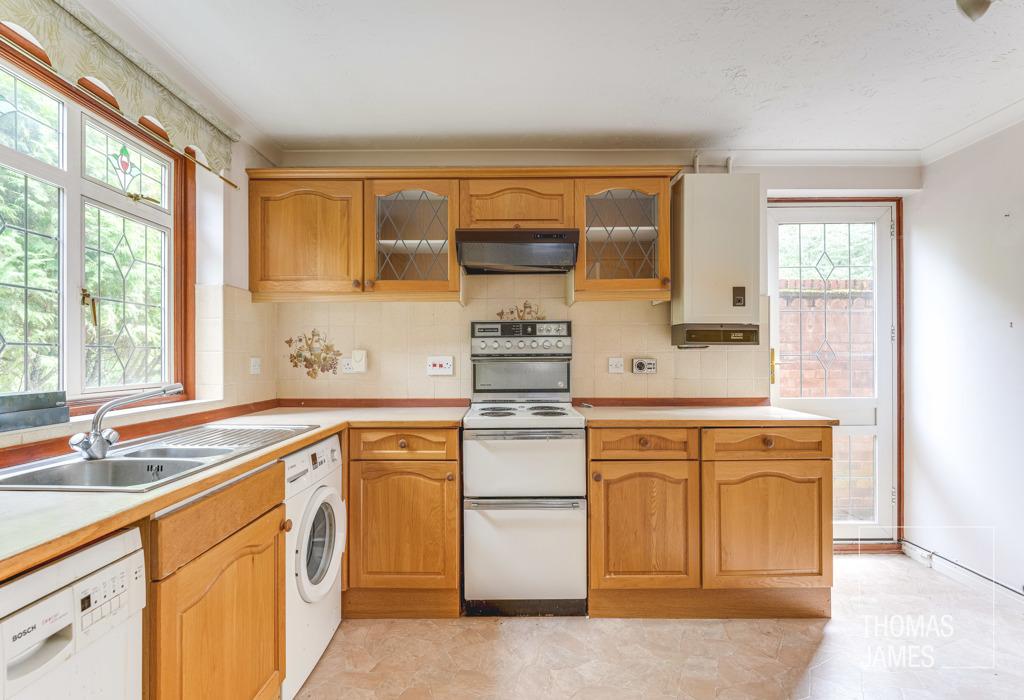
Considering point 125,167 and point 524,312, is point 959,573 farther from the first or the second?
point 125,167

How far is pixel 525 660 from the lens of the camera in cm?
192

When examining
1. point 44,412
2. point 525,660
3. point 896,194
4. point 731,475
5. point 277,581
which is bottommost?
point 525,660

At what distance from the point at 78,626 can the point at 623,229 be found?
7.82 ft

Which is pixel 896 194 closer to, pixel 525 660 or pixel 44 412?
pixel 525 660

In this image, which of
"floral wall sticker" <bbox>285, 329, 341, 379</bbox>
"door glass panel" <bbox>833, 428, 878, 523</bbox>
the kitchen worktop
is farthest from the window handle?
"door glass panel" <bbox>833, 428, 878, 523</bbox>

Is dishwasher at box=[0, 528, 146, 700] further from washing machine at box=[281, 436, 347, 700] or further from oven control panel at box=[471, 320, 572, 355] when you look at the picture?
oven control panel at box=[471, 320, 572, 355]

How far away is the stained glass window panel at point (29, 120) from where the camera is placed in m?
1.47

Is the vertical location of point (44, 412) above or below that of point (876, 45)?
below

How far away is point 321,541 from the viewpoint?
202 centimetres

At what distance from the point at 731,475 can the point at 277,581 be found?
1845 mm

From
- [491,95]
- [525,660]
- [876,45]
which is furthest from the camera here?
[491,95]

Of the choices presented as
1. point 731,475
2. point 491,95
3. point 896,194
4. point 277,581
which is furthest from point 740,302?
point 277,581

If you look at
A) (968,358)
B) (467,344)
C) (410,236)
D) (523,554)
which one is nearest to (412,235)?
(410,236)

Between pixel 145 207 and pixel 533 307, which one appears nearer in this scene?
pixel 145 207
